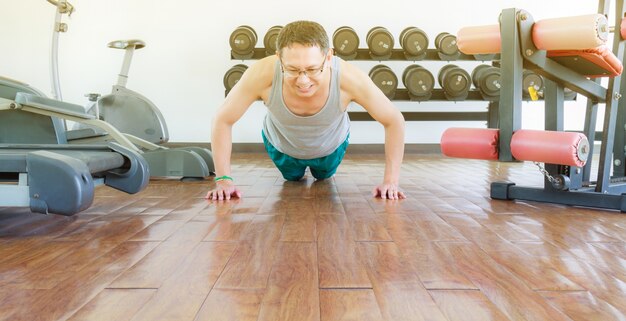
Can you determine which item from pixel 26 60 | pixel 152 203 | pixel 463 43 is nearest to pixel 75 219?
pixel 152 203

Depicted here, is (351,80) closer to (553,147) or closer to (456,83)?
(553,147)

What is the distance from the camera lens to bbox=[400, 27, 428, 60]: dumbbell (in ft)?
15.8

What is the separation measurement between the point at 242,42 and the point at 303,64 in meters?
3.37

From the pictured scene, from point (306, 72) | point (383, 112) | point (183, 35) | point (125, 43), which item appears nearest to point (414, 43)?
point (183, 35)

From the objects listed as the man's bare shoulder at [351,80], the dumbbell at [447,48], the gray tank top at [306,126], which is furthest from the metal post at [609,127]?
the dumbbell at [447,48]

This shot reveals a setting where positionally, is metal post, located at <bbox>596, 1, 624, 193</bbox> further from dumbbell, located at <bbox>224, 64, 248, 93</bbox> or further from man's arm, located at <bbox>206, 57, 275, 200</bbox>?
dumbbell, located at <bbox>224, 64, 248, 93</bbox>

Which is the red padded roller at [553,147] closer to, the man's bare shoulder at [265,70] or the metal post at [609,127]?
the metal post at [609,127]

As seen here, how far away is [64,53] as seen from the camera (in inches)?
207

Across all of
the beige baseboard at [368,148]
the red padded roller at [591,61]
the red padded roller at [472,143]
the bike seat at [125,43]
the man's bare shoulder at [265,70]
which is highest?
the bike seat at [125,43]

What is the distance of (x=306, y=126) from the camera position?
2.15 meters

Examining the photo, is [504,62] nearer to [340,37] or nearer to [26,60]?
[340,37]

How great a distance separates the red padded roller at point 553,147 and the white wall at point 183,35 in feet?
12.1

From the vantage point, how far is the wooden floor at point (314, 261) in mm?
877

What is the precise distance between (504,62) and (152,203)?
5.16 feet
